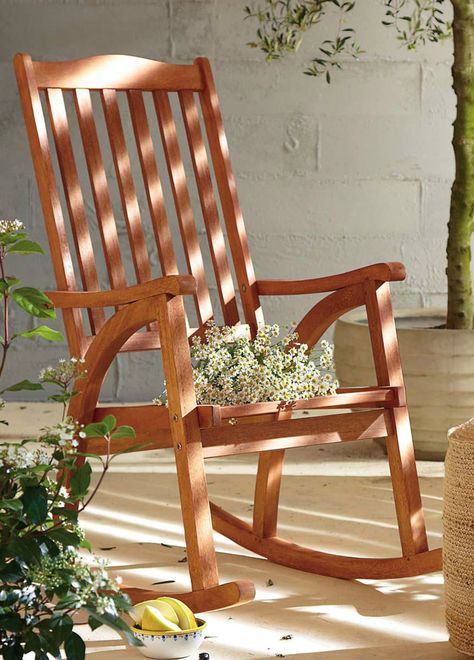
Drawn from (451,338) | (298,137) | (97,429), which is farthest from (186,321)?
(298,137)

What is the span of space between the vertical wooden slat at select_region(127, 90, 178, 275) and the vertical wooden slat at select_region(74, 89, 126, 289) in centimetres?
10

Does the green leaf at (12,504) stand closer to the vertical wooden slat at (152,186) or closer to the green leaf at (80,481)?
the green leaf at (80,481)

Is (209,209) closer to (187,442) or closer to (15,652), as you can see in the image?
(187,442)

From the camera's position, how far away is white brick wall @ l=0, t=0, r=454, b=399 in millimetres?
3699

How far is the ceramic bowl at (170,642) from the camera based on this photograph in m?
1.55

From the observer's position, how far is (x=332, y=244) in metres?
3.80

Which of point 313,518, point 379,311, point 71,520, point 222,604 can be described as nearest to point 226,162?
point 379,311

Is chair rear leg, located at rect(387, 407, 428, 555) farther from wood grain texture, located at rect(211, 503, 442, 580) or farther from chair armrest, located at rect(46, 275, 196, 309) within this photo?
chair armrest, located at rect(46, 275, 196, 309)

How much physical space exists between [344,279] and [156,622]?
0.72m

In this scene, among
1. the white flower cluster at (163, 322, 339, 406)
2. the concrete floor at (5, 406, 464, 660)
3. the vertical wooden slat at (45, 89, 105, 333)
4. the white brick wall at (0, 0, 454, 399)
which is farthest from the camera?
the white brick wall at (0, 0, 454, 399)

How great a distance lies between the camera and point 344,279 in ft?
6.40

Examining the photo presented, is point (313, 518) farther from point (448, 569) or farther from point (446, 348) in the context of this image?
point (448, 569)

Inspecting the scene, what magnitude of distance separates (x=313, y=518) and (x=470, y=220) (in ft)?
3.15

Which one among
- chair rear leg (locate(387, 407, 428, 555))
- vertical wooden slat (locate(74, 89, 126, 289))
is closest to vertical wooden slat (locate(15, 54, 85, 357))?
vertical wooden slat (locate(74, 89, 126, 289))
